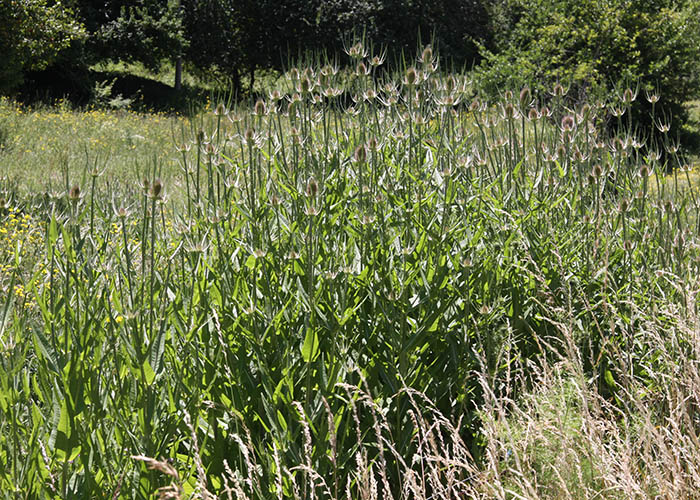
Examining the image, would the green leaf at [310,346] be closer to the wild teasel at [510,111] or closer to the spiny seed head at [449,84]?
the spiny seed head at [449,84]

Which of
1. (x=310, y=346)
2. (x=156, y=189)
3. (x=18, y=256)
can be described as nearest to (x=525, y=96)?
(x=310, y=346)

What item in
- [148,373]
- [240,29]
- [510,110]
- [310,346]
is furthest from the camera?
[240,29]

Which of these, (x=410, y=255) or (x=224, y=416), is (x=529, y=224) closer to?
(x=410, y=255)

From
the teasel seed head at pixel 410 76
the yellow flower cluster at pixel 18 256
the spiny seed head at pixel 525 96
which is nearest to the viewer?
the teasel seed head at pixel 410 76

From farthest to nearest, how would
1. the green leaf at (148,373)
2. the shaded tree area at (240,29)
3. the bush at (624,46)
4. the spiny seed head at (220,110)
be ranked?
the shaded tree area at (240,29), the bush at (624,46), the spiny seed head at (220,110), the green leaf at (148,373)

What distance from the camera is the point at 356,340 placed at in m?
2.44

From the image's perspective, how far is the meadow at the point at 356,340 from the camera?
186 cm

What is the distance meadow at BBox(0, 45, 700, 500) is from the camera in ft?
6.11

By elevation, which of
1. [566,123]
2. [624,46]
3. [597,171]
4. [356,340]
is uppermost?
[624,46]

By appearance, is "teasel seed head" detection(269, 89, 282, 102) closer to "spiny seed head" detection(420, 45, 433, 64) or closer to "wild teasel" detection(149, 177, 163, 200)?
"spiny seed head" detection(420, 45, 433, 64)

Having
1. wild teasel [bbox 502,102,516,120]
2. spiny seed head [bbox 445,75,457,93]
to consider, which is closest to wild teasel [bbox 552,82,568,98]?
wild teasel [bbox 502,102,516,120]

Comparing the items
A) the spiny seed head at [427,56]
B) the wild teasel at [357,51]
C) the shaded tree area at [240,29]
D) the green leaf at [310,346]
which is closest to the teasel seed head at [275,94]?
the wild teasel at [357,51]

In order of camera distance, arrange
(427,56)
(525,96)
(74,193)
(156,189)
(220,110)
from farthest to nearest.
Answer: (525,96) → (427,56) → (220,110) → (74,193) → (156,189)

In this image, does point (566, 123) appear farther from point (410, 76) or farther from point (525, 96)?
point (410, 76)
